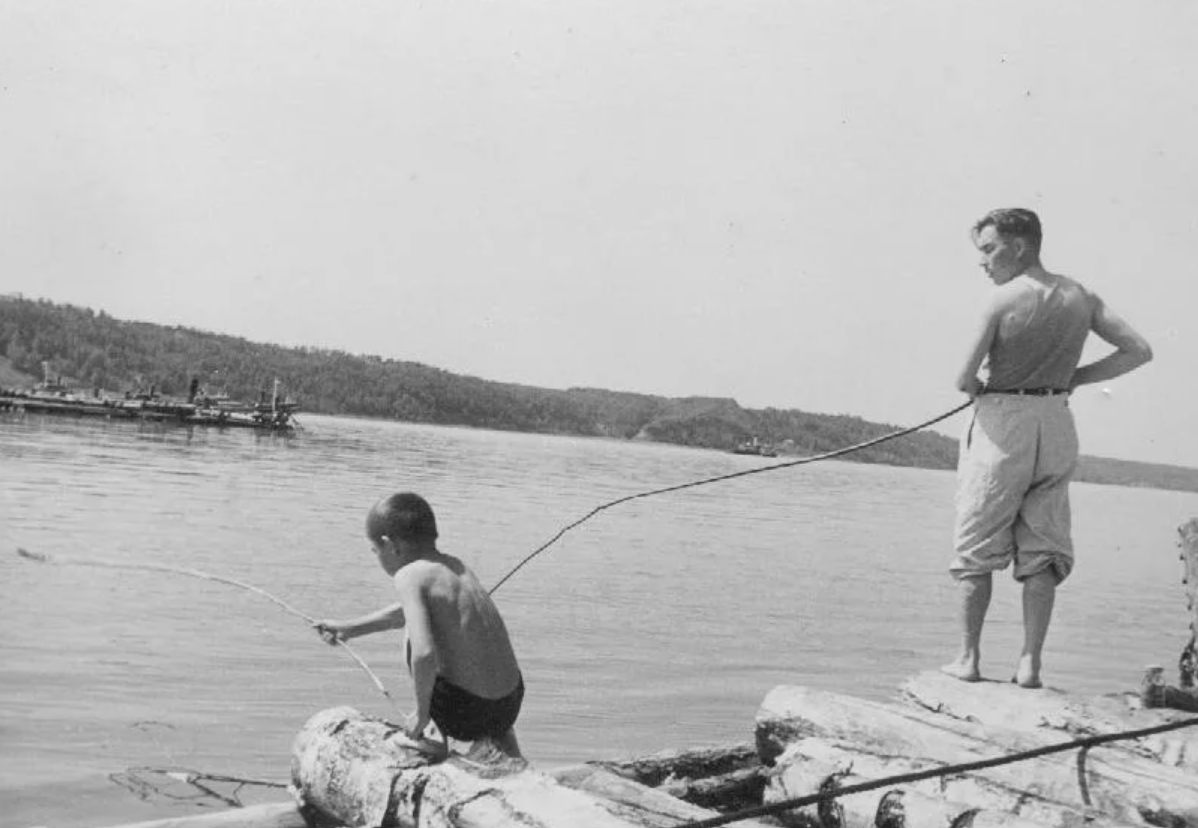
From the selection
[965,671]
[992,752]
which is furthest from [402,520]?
[965,671]

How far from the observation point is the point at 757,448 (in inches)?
5463

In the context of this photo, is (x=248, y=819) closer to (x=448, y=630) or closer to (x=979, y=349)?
(x=448, y=630)

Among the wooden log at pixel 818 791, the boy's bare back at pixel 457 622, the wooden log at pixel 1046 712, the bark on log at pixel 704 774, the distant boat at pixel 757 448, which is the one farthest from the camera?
the distant boat at pixel 757 448

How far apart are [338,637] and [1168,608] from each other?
873 inches

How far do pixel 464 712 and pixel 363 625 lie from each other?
0.56 meters

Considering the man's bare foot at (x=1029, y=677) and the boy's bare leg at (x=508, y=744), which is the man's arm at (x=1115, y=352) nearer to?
the man's bare foot at (x=1029, y=677)

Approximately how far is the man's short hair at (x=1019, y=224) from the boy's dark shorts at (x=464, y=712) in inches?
113

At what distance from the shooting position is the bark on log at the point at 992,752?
4.38 m

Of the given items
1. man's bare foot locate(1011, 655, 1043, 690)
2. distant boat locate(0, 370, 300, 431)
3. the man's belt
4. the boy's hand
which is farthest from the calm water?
distant boat locate(0, 370, 300, 431)

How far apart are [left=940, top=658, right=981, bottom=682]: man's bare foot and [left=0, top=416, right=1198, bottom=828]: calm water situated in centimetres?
369

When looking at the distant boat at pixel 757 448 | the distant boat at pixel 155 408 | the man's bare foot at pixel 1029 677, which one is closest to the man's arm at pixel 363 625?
the man's bare foot at pixel 1029 677

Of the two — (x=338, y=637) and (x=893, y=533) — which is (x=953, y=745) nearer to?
(x=338, y=637)

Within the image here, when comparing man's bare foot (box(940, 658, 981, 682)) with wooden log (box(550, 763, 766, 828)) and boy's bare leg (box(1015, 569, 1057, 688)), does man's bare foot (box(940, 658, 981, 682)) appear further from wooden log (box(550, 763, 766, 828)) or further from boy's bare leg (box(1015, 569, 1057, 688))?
wooden log (box(550, 763, 766, 828))

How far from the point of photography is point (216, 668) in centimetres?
1105
